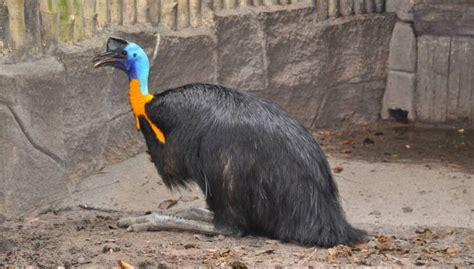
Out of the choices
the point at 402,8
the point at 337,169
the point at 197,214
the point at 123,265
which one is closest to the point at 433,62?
the point at 402,8

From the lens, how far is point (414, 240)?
6.58m

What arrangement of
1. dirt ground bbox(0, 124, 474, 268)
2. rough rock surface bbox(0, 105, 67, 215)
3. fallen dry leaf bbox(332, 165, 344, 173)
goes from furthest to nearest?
fallen dry leaf bbox(332, 165, 344, 173) → rough rock surface bbox(0, 105, 67, 215) → dirt ground bbox(0, 124, 474, 268)

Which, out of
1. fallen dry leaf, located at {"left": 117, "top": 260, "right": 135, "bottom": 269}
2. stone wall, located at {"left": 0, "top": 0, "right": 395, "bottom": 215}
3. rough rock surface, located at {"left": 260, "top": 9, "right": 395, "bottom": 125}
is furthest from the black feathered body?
rough rock surface, located at {"left": 260, "top": 9, "right": 395, "bottom": 125}

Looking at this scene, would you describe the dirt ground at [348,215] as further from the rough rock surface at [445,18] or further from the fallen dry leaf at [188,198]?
the rough rock surface at [445,18]

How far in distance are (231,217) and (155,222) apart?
18.3 inches

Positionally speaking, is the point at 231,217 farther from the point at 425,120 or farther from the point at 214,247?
the point at 425,120

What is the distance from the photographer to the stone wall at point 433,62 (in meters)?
8.70

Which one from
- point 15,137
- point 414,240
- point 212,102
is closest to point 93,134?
point 15,137

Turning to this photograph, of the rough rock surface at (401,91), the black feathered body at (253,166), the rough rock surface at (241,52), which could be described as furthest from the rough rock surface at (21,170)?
the rough rock surface at (401,91)

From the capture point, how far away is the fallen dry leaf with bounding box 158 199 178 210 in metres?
7.25

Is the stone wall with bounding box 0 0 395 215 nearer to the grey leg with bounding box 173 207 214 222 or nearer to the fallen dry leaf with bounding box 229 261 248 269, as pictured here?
the grey leg with bounding box 173 207 214 222

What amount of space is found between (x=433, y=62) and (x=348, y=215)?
2147 millimetres

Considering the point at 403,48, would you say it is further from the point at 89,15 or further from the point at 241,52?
the point at 89,15

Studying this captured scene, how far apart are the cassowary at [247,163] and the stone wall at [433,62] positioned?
8.50 ft
